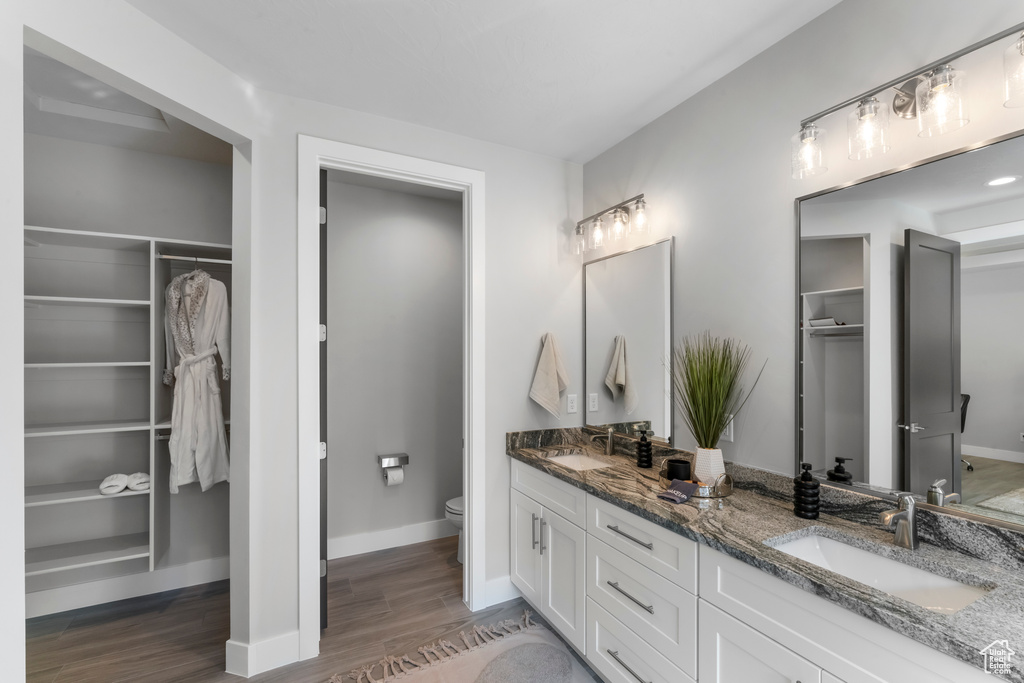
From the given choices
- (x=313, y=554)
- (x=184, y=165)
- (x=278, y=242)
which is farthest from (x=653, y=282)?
(x=184, y=165)

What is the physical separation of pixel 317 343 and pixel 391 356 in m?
1.17

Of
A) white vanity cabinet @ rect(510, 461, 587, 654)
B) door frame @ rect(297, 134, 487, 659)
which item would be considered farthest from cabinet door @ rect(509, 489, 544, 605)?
door frame @ rect(297, 134, 487, 659)

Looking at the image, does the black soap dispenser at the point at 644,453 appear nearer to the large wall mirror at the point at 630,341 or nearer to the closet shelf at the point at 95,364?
the large wall mirror at the point at 630,341

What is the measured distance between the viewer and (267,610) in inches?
80.6

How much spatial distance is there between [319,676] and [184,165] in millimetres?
2836

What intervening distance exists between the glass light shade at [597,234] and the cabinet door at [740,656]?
5.91 ft

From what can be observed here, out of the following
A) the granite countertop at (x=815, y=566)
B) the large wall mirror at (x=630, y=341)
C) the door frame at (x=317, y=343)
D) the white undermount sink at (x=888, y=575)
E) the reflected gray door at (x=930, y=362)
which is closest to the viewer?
the granite countertop at (x=815, y=566)

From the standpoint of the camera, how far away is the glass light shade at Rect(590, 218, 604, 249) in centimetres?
259

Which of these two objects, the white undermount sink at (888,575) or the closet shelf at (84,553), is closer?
the white undermount sink at (888,575)

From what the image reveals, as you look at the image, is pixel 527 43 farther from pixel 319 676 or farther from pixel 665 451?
pixel 319 676

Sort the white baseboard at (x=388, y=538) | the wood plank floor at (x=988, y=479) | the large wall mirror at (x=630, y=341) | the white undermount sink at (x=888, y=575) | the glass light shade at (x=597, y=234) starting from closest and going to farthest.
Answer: the white undermount sink at (x=888, y=575)
the wood plank floor at (x=988, y=479)
the large wall mirror at (x=630, y=341)
the glass light shade at (x=597, y=234)
the white baseboard at (x=388, y=538)

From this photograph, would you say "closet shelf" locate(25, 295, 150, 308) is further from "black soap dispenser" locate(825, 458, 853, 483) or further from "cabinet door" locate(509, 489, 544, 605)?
"black soap dispenser" locate(825, 458, 853, 483)

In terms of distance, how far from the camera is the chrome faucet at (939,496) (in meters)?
1.27

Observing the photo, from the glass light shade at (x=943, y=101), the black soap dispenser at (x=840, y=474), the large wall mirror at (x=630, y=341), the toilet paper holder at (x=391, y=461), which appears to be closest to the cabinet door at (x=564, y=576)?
the large wall mirror at (x=630, y=341)
